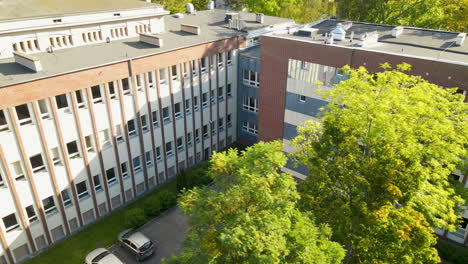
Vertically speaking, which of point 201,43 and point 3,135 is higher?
point 201,43

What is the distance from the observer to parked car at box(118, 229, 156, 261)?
25859 millimetres

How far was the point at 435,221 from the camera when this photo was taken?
54.4 feet

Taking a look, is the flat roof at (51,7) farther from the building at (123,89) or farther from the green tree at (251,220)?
the green tree at (251,220)

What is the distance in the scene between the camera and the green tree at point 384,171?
15445mm

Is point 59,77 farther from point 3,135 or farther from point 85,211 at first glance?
point 85,211

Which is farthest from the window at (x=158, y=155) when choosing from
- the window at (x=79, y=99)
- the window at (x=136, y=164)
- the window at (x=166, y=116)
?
the window at (x=79, y=99)

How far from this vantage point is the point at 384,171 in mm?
15594

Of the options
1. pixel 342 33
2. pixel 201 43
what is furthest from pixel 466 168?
pixel 201 43

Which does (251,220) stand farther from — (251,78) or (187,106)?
(251,78)

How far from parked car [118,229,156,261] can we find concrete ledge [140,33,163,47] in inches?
642

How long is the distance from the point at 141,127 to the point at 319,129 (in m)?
16.9

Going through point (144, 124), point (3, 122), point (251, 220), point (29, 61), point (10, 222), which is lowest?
point (10, 222)

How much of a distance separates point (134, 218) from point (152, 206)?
8.09 ft

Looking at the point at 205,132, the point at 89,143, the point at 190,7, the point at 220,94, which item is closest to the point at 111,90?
the point at 89,143
